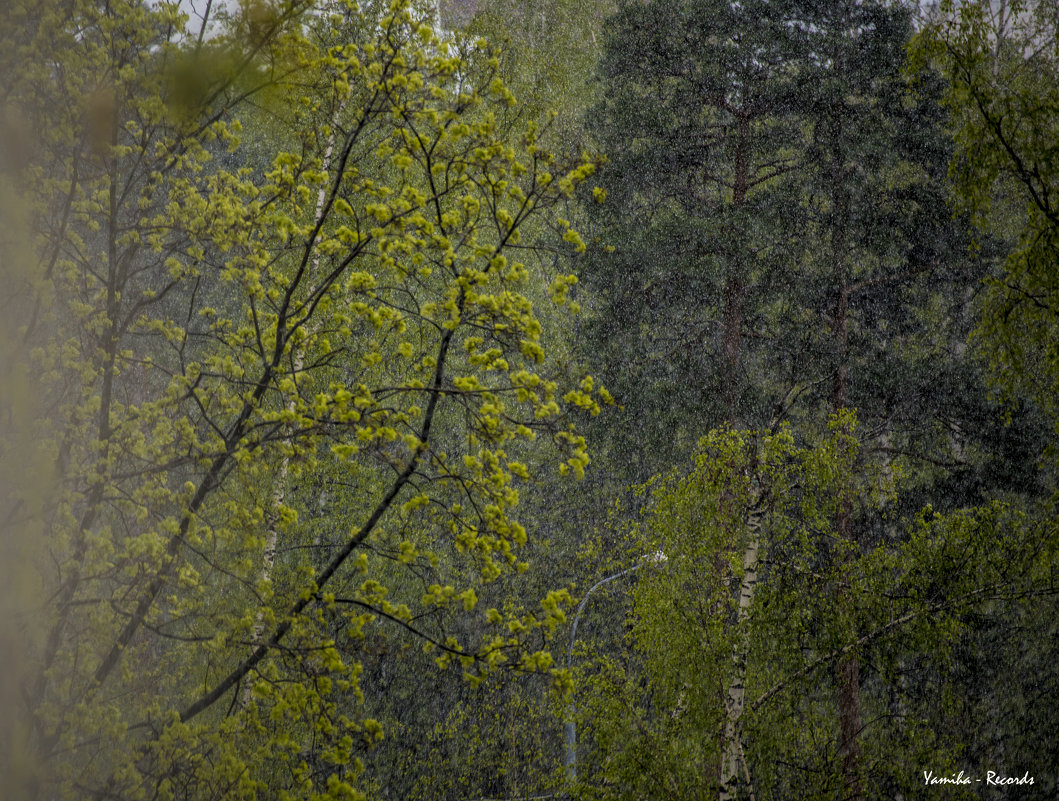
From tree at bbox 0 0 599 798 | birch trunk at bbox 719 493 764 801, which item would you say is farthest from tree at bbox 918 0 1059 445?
tree at bbox 0 0 599 798

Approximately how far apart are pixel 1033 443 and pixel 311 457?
9.48 meters

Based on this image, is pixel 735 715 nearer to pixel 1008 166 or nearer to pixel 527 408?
pixel 1008 166

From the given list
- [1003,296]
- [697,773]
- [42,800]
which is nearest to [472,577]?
[697,773]

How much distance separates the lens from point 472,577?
1490 cm

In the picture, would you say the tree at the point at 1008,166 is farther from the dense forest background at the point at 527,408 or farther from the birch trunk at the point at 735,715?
the birch trunk at the point at 735,715

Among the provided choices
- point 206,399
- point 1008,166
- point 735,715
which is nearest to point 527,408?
point 735,715

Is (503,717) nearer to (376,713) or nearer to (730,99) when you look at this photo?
(376,713)

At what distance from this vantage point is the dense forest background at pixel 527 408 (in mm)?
4625

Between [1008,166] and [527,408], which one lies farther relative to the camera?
[527,408]

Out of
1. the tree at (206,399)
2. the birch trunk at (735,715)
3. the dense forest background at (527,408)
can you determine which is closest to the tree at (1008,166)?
the dense forest background at (527,408)

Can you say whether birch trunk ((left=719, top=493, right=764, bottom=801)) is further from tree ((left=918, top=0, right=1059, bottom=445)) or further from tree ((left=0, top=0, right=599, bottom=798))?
tree ((left=918, top=0, right=1059, bottom=445))

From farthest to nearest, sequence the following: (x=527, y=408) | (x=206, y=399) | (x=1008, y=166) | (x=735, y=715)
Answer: (x=527, y=408) < (x=735, y=715) < (x=1008, y=166) < (x=206, y=399)

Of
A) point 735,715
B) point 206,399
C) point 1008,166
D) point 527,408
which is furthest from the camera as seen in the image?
point 527,408

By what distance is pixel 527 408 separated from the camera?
48.8 feet
